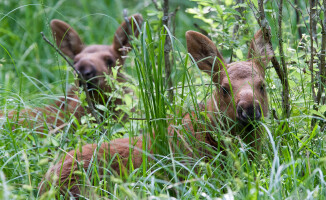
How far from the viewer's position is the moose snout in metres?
3.74

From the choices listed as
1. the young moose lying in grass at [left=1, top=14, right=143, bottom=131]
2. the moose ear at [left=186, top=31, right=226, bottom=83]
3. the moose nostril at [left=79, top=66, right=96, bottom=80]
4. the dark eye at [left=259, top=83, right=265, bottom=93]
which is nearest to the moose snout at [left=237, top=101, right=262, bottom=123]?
the dark eye at [left=259, top=83, right=265, bottom=93]

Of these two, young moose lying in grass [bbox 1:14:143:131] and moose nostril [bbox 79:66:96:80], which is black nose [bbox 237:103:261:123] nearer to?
young moose lying in grass [bbox 1:14:143:131]

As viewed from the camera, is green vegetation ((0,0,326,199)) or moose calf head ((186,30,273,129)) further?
moose calf head ((186,30,273,129))

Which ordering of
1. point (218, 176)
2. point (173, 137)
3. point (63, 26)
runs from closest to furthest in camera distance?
point (218, 176) → point (173, 137) → point (63, 26)

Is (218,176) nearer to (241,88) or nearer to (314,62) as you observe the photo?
(241,88)

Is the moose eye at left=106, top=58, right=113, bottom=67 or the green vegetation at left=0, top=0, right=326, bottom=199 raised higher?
the moose eye at left=106, top=58, right=113, bottom=67

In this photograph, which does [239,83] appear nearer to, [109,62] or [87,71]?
[87,71]

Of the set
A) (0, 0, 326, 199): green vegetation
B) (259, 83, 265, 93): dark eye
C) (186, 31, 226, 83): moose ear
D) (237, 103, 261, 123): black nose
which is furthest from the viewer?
(186, 31, 226, 83): moose ear

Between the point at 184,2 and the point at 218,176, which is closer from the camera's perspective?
the point at 218,176

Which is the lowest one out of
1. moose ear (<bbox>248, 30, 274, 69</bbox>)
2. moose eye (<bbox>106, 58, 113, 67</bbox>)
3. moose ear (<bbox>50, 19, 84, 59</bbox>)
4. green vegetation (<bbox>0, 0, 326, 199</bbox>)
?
green vegetation (<bbox>0, 0, 326, 199</bbox>)

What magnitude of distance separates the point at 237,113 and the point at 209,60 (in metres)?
0.84

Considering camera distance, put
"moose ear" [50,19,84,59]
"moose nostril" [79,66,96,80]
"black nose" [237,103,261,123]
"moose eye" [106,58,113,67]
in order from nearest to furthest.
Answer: "black nose" [237,103,261,123], "moose nostril" [79,66,96,80], "moose eye" [106,58,113,67], "moose ear" [50,19,84,59]

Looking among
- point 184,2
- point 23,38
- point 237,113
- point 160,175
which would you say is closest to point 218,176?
point 160,175

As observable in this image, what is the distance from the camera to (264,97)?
4156 millimetres
